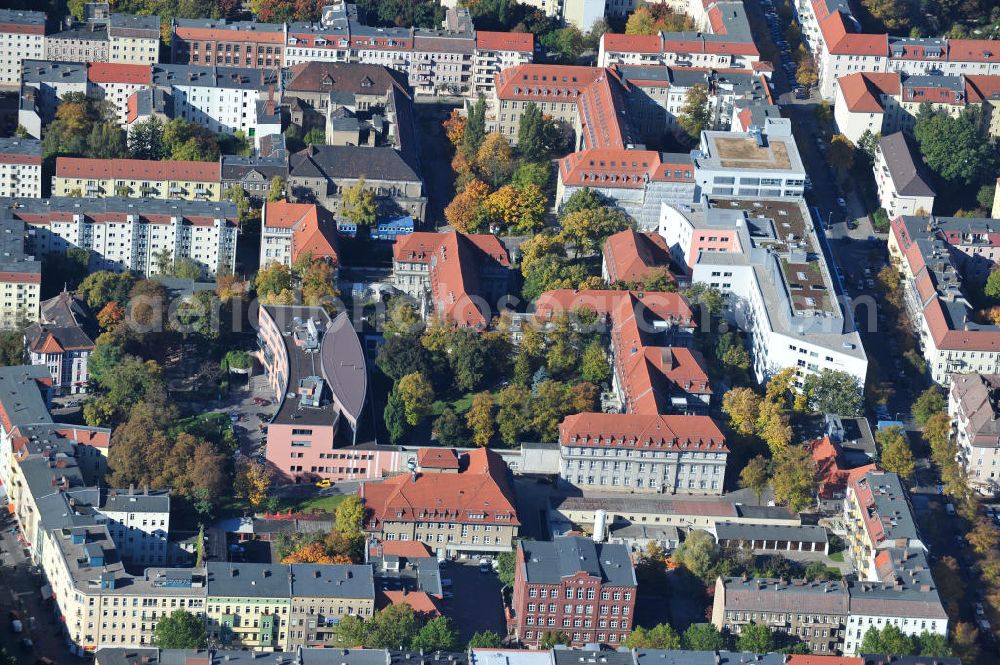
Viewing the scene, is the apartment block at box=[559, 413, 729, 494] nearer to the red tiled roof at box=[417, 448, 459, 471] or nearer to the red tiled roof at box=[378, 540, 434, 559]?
the red tiled roof at box=[417, 448, 459, 471]

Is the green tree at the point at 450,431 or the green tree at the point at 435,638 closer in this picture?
A: the green tree at the point at 435,638

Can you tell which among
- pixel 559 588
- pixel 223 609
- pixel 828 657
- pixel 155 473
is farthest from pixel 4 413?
pixel 828 657

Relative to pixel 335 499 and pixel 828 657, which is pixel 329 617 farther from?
pixel 828 657

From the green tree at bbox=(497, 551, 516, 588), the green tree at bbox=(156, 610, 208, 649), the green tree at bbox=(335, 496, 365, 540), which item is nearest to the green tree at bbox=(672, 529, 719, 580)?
the green tree at bbox=(497, 551, 516, 588)

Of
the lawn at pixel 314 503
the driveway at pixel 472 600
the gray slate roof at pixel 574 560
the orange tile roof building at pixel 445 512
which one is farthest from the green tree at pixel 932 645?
the lawn at pixel 314 503

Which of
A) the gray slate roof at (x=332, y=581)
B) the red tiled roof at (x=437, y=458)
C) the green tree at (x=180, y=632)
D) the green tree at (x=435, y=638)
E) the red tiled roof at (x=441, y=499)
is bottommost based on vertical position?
the green tree at (x=180, y=632)

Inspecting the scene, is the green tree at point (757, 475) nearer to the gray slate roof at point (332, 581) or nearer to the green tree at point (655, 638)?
the green tree at point (655, 638)
